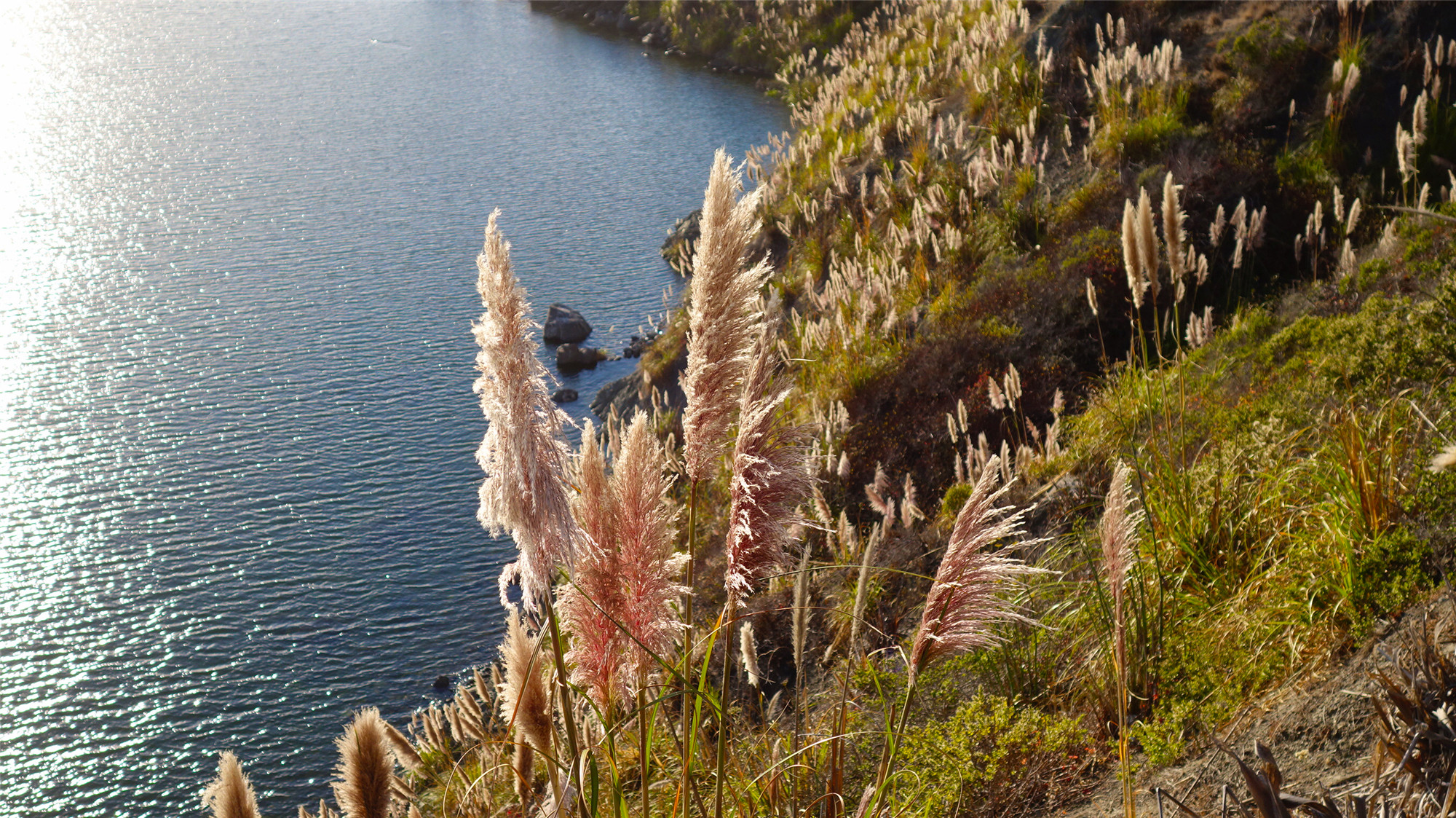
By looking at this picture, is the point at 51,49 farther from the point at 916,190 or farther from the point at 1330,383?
the point at 1330,383

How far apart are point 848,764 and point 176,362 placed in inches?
688

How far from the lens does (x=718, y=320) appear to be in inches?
106

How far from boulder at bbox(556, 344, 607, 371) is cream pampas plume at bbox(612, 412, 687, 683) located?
56.1ft

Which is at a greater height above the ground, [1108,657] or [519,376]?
[519,376]

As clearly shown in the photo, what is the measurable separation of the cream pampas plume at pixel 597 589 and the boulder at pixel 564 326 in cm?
1718

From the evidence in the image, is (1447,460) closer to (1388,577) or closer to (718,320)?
(718,320)

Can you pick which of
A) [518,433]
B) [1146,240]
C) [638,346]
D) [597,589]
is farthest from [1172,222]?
[638,346]

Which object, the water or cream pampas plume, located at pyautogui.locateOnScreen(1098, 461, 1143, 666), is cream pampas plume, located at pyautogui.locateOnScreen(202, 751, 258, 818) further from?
the water

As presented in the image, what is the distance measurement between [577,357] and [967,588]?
57.3 feet

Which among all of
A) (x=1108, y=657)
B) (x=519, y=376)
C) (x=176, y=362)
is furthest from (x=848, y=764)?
(x=176, y=362)

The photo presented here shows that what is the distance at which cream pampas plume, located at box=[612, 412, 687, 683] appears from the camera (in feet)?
8.59

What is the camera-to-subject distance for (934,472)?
31.3 ft

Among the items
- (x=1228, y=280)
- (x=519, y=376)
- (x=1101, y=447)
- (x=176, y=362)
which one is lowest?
(x=176, y=362)

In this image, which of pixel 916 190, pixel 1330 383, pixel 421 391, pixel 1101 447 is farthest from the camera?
pixel 421 391
